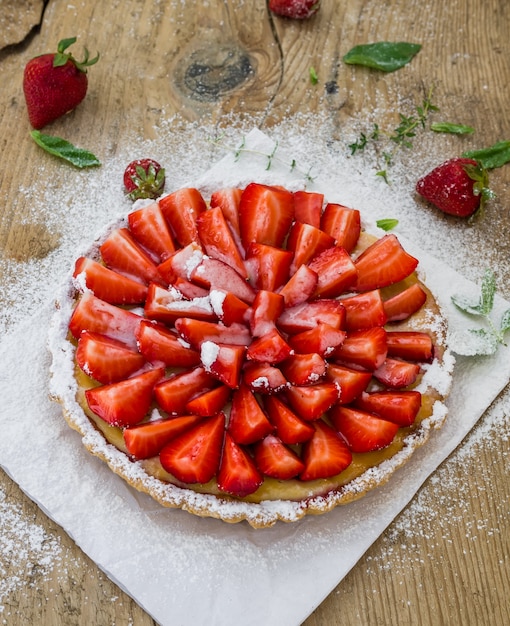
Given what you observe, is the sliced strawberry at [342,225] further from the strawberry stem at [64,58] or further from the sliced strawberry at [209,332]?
Result: the strawberry stem at [64,58]

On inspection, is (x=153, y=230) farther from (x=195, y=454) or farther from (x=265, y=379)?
(x=195, y=454)

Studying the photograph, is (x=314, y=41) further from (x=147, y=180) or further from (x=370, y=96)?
(x=147, y=180)

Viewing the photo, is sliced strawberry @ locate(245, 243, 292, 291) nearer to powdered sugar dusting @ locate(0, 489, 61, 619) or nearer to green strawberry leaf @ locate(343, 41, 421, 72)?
powdered sugar dusting @ locate(0, 489, 61, 619)

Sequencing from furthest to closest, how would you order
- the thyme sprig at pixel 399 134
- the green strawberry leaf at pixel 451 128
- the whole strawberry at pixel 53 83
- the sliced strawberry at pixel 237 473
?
the green strawberry leaf at pixel 451 128
the thyme sprig at pixel 399 134
the whole strawberry at pixel 53 83
the sliced strawberry at pixel 237 473

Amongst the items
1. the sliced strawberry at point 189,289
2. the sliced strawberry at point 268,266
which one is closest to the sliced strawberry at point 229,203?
the sliced strawberry at point 268,266

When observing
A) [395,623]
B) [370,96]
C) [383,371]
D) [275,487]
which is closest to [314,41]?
[370,96]

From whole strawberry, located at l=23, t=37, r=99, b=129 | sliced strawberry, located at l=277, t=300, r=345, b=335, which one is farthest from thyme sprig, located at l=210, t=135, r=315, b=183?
sliced strawberry, located at l=277, t=300, r=345, b=335
